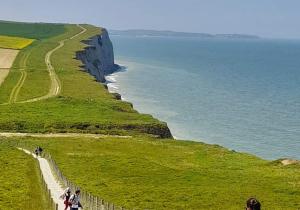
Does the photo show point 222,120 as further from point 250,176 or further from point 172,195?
point 172,195

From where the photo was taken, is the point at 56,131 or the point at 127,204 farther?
the point at 56,131

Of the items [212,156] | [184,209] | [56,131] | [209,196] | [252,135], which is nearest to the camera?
[184,209]

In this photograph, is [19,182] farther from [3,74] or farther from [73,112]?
[3,74]

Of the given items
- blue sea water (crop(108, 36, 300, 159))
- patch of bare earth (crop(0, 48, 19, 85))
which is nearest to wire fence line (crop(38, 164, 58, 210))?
blue sea water (crop(108, 36, 300, 159))

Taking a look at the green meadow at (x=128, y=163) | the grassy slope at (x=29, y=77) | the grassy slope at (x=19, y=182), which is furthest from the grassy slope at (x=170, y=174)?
the grassy slope at (x=29, y=77)

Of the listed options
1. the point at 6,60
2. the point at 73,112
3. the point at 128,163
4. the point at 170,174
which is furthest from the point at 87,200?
the point at 6,60

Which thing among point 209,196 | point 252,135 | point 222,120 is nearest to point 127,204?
point 209,196
